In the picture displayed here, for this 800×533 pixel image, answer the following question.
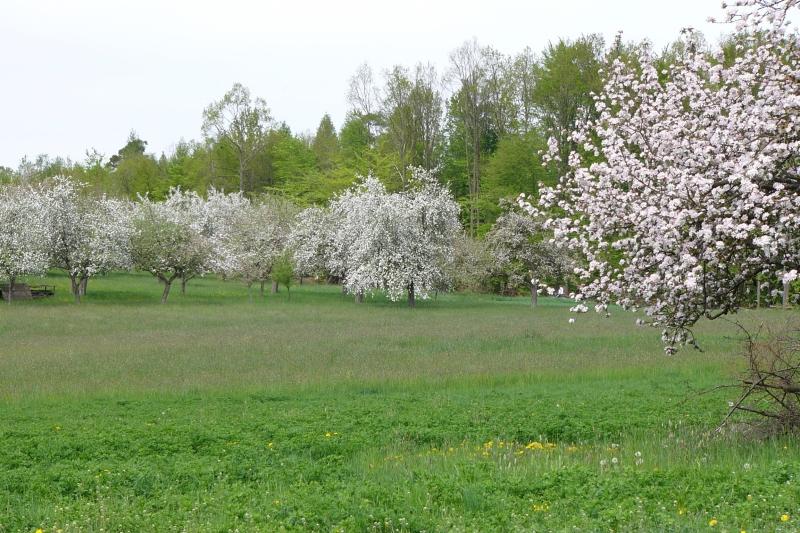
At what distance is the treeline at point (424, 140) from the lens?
203 feet

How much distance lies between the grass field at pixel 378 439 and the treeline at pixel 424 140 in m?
28.3

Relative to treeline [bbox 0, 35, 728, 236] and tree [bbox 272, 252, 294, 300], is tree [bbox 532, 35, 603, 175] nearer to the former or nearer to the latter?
treeline [bbox 0, 35, 728, 236]

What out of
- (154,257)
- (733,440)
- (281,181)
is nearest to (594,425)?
(733,440)

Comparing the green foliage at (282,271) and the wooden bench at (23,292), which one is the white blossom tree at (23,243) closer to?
the wooden bench at (23,292)

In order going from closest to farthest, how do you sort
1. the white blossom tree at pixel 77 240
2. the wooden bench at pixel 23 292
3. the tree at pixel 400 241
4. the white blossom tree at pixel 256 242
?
the white blossom tree at pixel 77 240 → the tree at pixel 400 241 → the wooden bench at pixel 23 292 → the white blossom tree at pixel 256 242

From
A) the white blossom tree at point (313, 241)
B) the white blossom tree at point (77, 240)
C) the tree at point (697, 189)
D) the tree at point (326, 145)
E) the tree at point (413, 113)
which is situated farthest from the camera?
the tree at point (326, 145)

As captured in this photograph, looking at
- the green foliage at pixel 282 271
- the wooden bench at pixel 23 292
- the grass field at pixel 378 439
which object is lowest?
the grass field at pixel 378 439

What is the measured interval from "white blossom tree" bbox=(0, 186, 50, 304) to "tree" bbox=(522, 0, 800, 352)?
40.7 metres

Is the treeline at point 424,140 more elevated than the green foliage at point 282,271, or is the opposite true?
the treeline at point 424,140

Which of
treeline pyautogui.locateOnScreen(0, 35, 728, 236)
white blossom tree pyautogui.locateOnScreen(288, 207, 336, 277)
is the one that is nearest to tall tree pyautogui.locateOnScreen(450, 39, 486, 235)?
treeline pyautogui.locateOnScreen(0, 35, 728, 236)

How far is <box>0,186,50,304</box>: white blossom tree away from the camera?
45.8 metres

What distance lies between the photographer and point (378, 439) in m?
12.1

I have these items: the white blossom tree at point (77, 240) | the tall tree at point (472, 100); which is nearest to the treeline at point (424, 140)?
the tall tree at point (472, 100)

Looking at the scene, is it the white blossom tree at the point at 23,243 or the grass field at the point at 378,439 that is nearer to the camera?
the grass field at the point at 378,439
